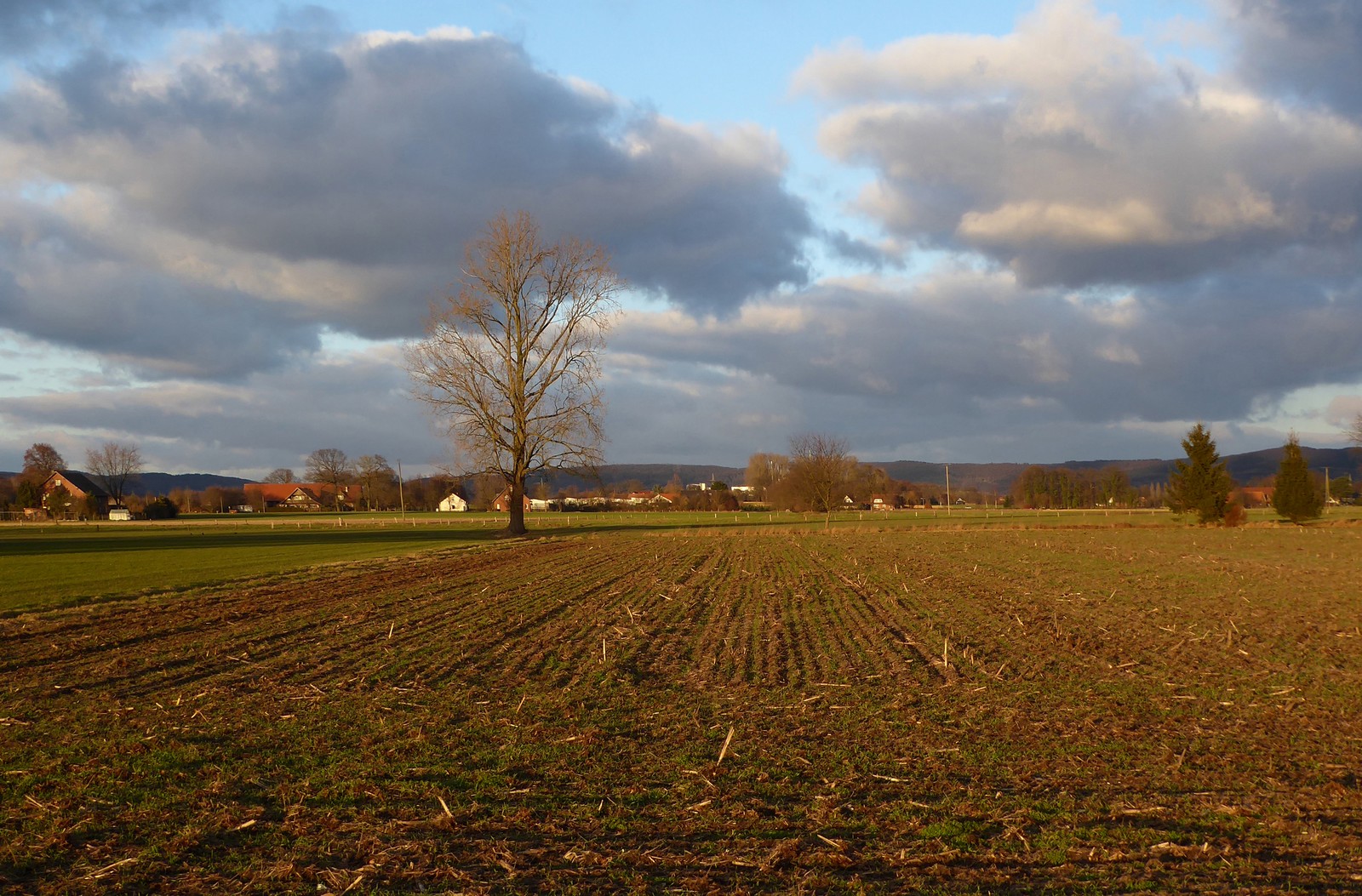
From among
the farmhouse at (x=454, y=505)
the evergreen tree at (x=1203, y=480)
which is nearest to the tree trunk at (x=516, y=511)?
the evergreen tree at (x=1203, y=480)

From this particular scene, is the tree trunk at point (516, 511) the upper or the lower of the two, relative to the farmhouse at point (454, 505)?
upper

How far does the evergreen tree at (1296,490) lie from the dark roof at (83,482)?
141 m

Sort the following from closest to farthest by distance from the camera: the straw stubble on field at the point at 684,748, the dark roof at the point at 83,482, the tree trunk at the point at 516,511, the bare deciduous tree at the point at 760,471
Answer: the straw stubble on field at the point at 684,748 < the tree trunk at the point at 516,511 < the dark roof at the point at 83,482 < the bare deciduous tree at the point at 760,471

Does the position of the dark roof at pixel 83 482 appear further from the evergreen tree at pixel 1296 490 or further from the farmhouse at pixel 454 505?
the evergreen tree at pixel 1296 490

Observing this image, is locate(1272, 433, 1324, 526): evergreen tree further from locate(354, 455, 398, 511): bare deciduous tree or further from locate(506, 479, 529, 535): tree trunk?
locate(354, 455, 398, 511): bare deciduous tree

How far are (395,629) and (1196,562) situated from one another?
2670 centimetres

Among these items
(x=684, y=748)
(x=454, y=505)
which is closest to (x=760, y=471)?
(x=454, y=505)

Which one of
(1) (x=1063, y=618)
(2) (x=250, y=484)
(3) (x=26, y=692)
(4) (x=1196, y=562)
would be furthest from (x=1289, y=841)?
(2) (x=250, y=484)

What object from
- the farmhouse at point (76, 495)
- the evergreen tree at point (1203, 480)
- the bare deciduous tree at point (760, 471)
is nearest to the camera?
the evergreen tree at point (1203, 480)

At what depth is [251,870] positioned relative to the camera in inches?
230

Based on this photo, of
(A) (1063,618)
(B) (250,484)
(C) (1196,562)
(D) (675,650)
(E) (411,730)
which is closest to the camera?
(E) (411,730)

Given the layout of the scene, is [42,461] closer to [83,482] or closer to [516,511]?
[83,482]

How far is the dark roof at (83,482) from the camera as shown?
128 m

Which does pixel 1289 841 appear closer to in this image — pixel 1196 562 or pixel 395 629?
pixel 395 629
